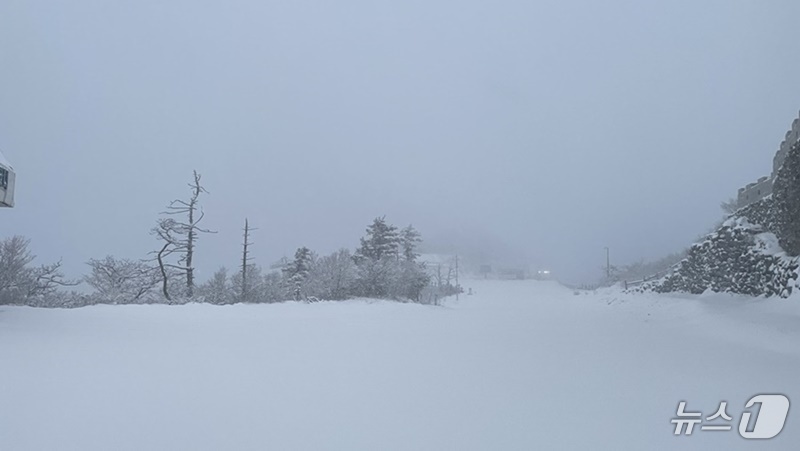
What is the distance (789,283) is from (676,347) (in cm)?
365

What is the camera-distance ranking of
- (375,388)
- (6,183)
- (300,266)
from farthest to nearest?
1. (300,266)
2. (6,183)
3. (375,388)

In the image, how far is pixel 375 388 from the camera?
138 inches

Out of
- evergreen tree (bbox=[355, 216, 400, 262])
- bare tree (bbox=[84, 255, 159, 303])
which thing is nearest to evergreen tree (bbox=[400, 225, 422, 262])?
evergreen tree (bbox=[355, 216, 400, 262])

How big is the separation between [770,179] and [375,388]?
12.6 meters

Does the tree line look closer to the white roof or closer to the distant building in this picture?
the white roof

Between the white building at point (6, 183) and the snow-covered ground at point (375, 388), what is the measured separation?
3.61 meters

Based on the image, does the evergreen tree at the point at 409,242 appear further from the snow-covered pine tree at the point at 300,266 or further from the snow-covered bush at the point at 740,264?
the snow-covered bush at the point at 740,264

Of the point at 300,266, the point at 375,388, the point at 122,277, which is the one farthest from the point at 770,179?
the point at 122,277

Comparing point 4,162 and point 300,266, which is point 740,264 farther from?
point 300,266

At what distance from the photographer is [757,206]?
35.7ft

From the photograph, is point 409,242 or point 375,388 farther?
point 409,242

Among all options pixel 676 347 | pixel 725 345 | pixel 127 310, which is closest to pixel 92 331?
pixel 127 310

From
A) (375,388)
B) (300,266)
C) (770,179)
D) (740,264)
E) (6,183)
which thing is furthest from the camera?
(300,266)

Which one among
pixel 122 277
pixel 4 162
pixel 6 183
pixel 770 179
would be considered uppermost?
pixel 770 179
